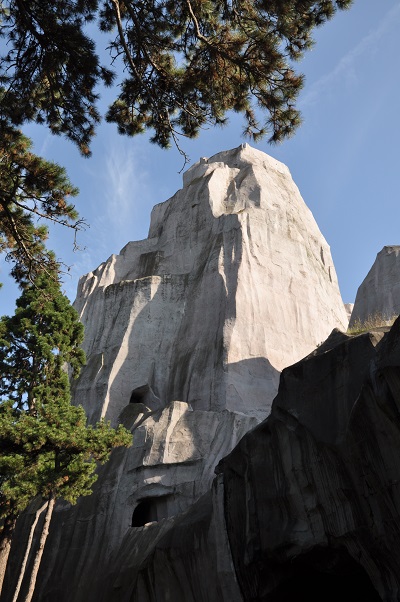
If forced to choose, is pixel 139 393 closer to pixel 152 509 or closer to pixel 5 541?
pixel 152 509

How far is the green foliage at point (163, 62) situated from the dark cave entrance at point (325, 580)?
10.3 meters

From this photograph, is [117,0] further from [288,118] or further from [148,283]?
[148,283]

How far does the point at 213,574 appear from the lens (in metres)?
19.5

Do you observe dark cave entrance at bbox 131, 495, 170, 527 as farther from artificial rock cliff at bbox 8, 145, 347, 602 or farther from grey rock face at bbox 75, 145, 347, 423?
grey rock face at bbox 75, 145, 347, 423

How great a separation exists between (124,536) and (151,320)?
15.0 meters

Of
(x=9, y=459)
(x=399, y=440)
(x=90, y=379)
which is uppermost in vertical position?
(x=90, y=379)

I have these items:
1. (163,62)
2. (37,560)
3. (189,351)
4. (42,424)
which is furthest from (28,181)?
(189,351)

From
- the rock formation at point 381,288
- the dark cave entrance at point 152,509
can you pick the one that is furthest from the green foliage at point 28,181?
the rock formation at point 381,288

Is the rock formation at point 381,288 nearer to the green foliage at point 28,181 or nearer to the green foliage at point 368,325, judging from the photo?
the green foliage at point 368,325

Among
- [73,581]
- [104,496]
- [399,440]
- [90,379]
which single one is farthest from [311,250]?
[399,440]

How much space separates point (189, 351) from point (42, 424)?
1510 cm

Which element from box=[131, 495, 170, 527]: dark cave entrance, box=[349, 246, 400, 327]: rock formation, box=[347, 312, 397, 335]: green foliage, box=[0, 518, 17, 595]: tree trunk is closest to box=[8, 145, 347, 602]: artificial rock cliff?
box=[131, 495, 170, 527]: dark cave entrance

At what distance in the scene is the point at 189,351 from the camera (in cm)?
3475

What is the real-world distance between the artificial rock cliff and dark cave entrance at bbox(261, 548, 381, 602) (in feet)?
5.10
